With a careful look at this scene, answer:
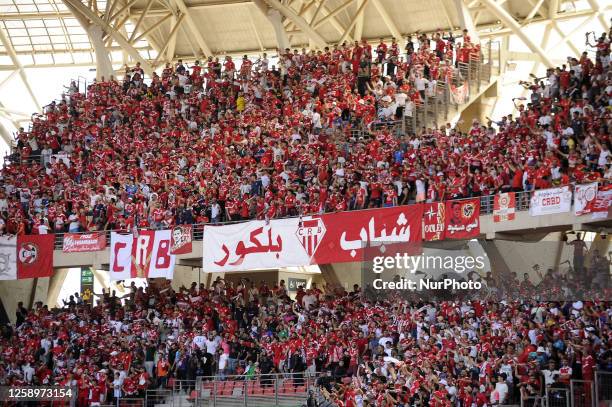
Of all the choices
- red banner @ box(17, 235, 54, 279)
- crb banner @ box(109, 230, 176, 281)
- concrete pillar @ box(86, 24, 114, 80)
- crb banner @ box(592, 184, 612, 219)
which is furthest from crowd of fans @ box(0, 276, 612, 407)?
concrete pillar @ box(86, 24, 114, 80)

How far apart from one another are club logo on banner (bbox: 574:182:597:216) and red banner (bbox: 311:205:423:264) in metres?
4.06

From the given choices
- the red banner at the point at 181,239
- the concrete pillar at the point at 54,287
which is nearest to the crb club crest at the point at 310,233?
the red banner at the point at 181,239

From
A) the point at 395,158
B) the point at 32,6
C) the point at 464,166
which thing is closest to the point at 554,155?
the point at 464,166

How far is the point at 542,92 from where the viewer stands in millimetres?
29094

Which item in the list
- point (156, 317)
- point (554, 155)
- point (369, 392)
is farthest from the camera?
point (156, 317)

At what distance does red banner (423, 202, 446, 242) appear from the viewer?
26.9 m

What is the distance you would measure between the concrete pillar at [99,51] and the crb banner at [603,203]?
2394cm

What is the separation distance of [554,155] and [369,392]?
22.1ft

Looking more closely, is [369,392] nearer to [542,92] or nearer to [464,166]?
[464,166]

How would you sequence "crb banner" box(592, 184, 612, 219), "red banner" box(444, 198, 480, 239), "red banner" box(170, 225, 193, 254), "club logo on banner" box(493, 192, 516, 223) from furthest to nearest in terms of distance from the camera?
1. "red banner" box(170, 225, 193, 254)
2. "red banner" box(444, 198, 480, 239)
3. "club logo on banner" box(493, 192, 516, 223)
4. "crb banner" box(592, 184, 612, 219)

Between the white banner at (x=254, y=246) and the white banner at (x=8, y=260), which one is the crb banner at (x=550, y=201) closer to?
the white banner at (x=254, y=246)

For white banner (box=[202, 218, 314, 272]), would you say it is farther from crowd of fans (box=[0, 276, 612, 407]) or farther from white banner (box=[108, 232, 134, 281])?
white banner (box=[108, 232, 134, 281])

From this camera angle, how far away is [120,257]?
33.0 m

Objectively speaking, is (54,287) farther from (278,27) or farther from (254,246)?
(278,27)
